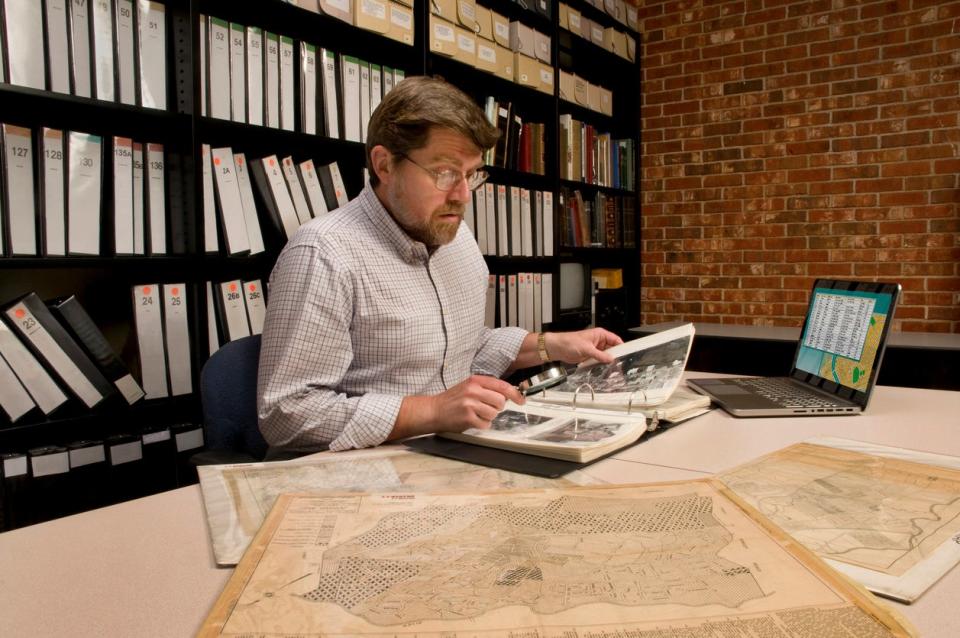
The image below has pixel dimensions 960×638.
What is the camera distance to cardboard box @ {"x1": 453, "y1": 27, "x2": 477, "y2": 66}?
2.49 metres

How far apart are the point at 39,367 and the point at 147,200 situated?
48 cm

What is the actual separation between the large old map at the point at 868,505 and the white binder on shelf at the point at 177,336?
1.45m

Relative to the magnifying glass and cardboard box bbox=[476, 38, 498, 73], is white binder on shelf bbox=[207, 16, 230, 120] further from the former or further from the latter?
the magnifying glass

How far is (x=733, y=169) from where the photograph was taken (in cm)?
353

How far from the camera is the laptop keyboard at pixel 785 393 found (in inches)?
51.4

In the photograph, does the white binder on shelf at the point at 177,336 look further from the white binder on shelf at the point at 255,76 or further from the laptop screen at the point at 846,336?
the laptop screen at the point at 846,336

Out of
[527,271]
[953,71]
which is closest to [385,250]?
[527,271]

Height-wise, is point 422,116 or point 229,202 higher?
point 422,116

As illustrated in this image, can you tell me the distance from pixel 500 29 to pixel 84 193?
1795mm

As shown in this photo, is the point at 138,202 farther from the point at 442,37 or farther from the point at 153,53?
the point at 442,37

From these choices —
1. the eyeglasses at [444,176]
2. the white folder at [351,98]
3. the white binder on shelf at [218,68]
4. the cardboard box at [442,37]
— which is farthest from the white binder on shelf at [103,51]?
the cardboard box at [442,37]

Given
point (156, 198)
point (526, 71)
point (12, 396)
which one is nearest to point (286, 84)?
point (156, 198)

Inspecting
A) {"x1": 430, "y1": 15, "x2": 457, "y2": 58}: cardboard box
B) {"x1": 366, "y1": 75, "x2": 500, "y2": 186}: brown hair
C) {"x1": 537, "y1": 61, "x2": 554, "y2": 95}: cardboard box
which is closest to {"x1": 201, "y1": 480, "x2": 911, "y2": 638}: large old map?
{"x1": 366, "y1": 75, "x2": 500, "y2": 186}: brown hair

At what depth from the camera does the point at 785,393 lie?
1.41 meters
